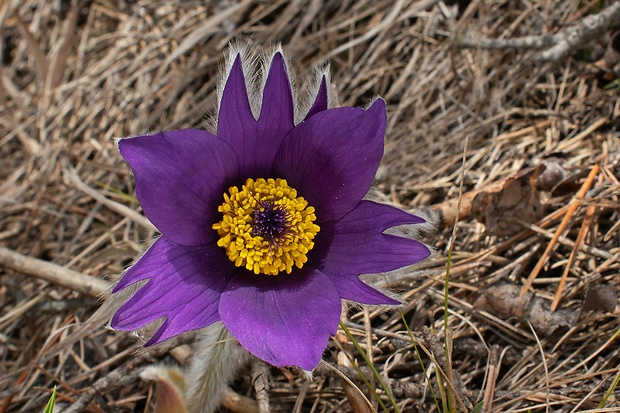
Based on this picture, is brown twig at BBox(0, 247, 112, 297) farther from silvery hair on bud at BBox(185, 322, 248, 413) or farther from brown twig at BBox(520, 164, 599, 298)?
brown twig at BBox(520, 164, 599, 298)

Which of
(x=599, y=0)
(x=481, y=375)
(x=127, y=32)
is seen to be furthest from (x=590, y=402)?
(x=127, y=32)

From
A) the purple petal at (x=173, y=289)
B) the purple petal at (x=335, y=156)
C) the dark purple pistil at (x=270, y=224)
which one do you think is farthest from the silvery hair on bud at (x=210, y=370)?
the purple petal at (x=335, y=156)

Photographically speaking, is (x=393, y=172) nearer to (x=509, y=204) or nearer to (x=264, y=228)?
(x=509, y=204)

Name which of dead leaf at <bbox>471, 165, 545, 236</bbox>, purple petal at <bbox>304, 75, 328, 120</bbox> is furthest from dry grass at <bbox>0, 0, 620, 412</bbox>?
purple petal at <bbox>304, 75, 328, 120</bbox>

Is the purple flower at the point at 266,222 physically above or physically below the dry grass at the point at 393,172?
above

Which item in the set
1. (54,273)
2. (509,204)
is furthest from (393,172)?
(54,273)

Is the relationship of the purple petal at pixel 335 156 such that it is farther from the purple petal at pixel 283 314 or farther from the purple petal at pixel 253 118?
the purple petal at pixel 283 314

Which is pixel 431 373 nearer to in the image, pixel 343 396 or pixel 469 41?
pixel 343 396
